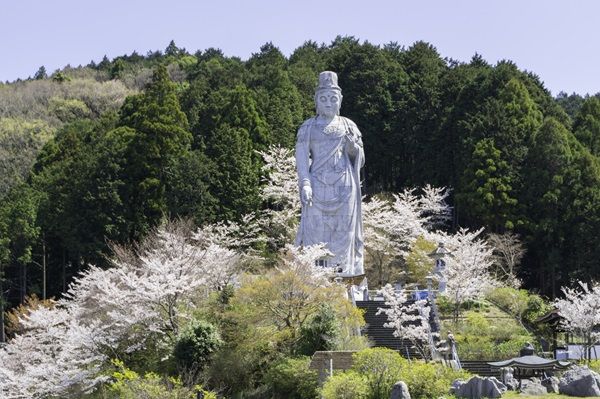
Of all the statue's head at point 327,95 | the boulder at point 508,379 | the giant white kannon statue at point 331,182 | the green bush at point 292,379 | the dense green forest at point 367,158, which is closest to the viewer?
the boulder at point 508,379

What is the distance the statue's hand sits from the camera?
3083 centimetres

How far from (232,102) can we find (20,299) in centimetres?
1130

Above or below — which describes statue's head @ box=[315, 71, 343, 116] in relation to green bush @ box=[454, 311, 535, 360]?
above

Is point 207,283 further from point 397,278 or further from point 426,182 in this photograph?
point 426,182

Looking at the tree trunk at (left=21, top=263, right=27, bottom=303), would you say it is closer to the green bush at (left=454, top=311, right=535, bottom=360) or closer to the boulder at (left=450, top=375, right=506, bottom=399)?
the green bush at (left=454, top=311, right=535, bottom=360)

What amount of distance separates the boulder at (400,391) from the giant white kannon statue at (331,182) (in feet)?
38.9

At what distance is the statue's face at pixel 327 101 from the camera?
105 feet

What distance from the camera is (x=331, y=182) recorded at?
31391 millimetres

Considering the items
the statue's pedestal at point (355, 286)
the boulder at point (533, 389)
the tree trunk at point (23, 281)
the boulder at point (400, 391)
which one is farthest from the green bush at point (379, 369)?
the tree trunk at point (23, 281)

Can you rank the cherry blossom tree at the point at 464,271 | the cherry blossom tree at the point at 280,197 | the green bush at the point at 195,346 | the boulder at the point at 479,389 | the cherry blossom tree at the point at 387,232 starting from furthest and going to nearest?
the cherry blossom tree at the point at 280,197 < the cherry blossom tree at the point at 387,232 < the cherry blossom tree at the point at 464,271 < the green bush at the point at 195,346 < the boulder at the point at 479,389

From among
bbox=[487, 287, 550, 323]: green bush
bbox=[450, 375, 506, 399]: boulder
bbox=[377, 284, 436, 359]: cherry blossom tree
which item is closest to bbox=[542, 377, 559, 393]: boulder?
bbox=[450, 375, 506, 399]: boulder

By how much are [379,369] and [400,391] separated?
169cm

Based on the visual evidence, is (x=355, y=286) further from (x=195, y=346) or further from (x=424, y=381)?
(x=424, y=381)

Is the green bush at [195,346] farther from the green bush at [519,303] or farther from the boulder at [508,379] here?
the green bush at [519,303]
